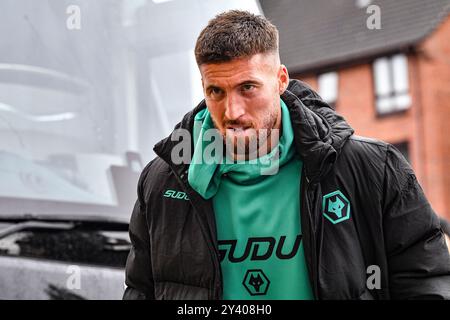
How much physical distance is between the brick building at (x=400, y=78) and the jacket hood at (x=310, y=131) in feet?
73.1

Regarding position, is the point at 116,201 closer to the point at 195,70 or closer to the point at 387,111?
the point at 195,70

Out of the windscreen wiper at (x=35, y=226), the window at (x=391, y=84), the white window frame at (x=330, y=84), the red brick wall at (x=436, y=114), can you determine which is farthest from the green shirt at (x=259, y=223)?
the white window frame at (x=330, y=84)

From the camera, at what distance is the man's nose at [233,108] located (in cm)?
224

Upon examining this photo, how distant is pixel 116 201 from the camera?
4152 millimetres

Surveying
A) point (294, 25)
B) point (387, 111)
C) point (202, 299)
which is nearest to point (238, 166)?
point (202, 299)

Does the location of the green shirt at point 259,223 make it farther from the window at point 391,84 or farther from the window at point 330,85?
the window at point 330,85

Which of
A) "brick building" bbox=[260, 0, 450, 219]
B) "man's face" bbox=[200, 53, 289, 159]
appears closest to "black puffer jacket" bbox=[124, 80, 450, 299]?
"man's face" bbox=[200, 53, 289, 159]

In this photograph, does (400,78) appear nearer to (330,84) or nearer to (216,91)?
(330,84)

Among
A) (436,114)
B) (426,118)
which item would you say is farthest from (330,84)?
(436,114)

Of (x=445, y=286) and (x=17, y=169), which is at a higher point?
(x=17, y=169)

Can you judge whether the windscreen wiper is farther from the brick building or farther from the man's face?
the brick building

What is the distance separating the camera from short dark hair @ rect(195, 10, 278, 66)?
226 cm

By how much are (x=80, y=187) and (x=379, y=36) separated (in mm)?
25330

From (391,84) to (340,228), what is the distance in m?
A: 25.2
